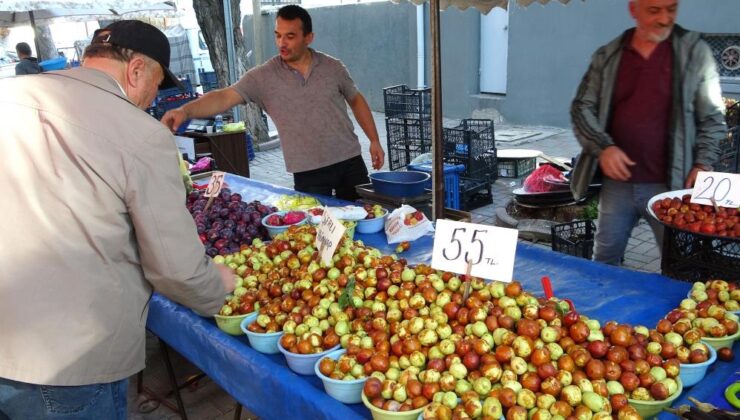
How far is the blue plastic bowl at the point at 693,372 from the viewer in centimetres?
169

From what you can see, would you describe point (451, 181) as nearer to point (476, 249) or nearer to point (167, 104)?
point (476, 249)

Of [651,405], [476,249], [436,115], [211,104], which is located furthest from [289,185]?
[651,405]

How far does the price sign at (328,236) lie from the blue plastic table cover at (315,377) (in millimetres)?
473

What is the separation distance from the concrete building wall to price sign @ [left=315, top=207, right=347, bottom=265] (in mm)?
6546

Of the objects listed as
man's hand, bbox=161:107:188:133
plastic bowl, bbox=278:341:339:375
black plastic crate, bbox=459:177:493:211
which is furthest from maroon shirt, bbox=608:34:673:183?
black plastic crate, bbox=459:177:493:211

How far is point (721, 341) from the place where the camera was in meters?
1.82

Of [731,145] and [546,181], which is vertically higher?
[731,145]

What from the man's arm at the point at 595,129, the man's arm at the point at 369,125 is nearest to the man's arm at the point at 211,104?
the man's arm at the point at 369,125

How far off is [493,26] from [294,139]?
9.96m

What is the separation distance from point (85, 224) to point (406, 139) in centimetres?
725

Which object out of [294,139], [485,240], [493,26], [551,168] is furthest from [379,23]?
[485,240]

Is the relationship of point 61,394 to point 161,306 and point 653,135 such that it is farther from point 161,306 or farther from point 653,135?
point 653,135

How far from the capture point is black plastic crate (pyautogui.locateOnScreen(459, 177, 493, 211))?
680cm

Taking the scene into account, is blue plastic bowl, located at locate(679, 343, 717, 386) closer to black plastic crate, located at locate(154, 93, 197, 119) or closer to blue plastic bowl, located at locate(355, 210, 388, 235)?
blue plastic bowl, located at locate(355, 210, 388, 235)
